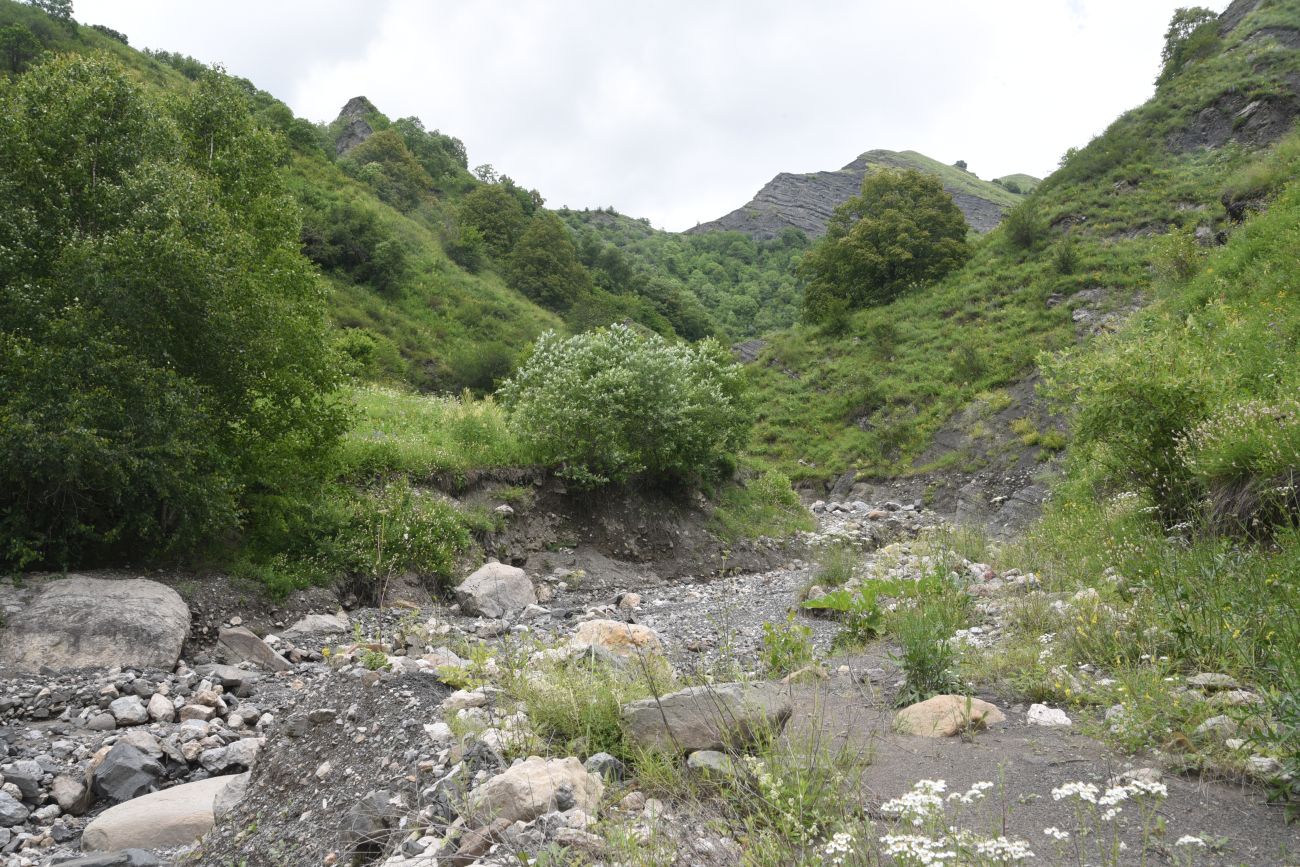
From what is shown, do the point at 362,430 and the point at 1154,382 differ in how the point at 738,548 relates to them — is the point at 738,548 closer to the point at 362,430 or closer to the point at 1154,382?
the point at 362,430

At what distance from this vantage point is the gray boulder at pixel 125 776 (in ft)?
18.2

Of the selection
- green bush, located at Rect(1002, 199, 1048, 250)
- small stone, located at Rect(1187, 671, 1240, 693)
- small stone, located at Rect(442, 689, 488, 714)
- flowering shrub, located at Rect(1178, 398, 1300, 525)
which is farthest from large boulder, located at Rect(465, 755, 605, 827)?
green bush, located at Rect(1002, 199, 1048, 250)

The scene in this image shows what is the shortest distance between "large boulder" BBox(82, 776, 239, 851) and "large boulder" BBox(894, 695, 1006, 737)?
465 cm

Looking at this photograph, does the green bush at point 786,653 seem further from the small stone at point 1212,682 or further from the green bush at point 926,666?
the small stone at point 1212,682

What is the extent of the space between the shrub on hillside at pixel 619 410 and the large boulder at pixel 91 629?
9.32 meters

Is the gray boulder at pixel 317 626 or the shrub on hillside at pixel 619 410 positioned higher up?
the shrub on hillside at pixel 619 410

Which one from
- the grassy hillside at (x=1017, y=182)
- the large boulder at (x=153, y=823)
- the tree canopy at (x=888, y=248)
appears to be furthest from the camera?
→ the grassy hillside at (x=1017, y=182)

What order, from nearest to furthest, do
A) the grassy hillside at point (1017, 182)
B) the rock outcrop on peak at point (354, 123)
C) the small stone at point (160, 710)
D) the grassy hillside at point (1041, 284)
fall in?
1. the small stone at point (160, 710)
2. the grassy hillside at point (1041, 284)
3. the rock outcrop on peak at point (354, 123)
4. the grassy hillside at point (1017, 182)

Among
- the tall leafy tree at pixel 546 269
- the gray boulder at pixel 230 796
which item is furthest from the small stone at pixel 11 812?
the tall leafy tree at pixel 546 269

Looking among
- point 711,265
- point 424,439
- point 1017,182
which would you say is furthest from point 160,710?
point 1017,182

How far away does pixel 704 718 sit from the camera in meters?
4.12

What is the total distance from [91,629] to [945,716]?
8660 mm

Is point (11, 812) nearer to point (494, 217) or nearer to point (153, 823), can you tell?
point (153, 823)

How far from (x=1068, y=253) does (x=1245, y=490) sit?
1008 inches
